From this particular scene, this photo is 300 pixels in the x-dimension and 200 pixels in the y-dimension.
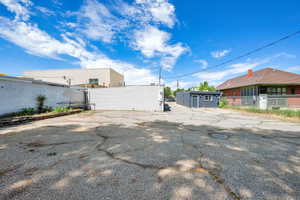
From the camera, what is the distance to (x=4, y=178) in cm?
188

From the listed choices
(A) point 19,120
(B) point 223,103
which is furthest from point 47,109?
(B) point 223,103

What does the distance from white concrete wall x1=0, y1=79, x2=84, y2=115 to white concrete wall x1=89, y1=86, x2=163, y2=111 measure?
3.14 m

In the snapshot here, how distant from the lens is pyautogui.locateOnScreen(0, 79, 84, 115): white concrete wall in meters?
6.80

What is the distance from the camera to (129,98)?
12.3m

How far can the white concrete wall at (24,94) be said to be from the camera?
6797 mm

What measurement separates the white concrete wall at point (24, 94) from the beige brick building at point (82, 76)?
1071 cm

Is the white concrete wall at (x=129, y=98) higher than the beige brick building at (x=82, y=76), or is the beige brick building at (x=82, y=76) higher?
the beige brick building at (x=82, y=76)

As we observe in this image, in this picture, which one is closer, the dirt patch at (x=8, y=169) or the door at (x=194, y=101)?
the dirt patch at (x=8, y=169)

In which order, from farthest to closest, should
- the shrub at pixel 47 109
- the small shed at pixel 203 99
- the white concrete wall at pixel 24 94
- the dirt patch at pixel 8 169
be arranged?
the small shed at pixel 203 99 < the shrub at pixel 47 109 < the white concrete wall at pixel 24 94 < the dirt patch at pixel 8 169

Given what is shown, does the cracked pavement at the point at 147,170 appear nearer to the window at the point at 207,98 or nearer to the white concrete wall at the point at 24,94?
the white concrete wall at the point at 24,94

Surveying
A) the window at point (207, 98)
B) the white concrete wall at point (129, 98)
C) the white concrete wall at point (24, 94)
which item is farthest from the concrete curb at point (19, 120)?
the window at point (207, 98)

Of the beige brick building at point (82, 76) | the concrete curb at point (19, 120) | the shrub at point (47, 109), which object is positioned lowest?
the concrete curb at point (19, 120)

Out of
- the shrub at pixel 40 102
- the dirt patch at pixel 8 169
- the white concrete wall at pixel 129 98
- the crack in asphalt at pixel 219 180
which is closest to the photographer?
the crack in asphalt at pixel 219 180

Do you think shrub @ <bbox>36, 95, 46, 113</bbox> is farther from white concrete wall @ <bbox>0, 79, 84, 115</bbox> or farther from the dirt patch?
the dirt patch
